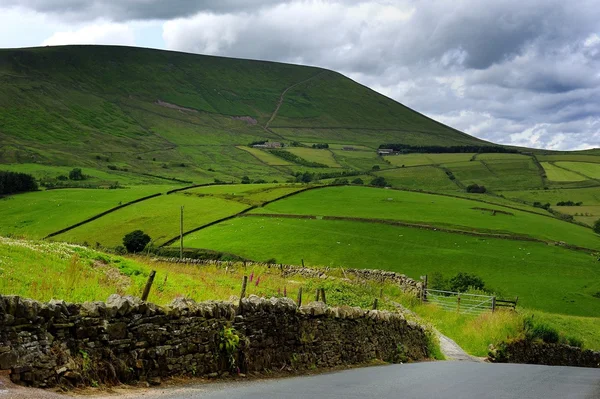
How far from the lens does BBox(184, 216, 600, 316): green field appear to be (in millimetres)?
75375

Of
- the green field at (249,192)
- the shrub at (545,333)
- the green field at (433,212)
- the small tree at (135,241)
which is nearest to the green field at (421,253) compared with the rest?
the small tree at (135,241)

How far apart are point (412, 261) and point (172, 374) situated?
237 ft

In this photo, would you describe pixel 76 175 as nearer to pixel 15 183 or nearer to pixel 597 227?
pixel 15 183

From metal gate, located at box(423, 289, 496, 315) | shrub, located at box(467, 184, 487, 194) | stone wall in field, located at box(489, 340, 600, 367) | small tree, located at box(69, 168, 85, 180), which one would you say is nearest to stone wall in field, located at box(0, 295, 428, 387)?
stone wall in field, located at box(489, 340, 600, 367)

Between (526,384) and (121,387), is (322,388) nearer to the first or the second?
(121,387)

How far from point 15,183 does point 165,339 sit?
405 ft

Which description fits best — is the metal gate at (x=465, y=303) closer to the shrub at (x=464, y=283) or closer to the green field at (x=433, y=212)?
the shrub at (x=464, y=283)

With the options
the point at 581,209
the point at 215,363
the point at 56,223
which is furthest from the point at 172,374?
the point at 581,209

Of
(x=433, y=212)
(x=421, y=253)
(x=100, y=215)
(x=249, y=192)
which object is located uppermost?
(x=249, y=192)

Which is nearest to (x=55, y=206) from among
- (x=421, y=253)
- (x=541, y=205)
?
(x=421, y=253)

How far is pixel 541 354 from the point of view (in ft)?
120

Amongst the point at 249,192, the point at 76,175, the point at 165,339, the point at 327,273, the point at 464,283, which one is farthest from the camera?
the point at 76,175

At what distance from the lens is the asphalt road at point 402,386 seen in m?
13.6

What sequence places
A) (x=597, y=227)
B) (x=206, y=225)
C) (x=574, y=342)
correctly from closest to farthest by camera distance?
(x=574, y=342) < (x=206, y=225) < (x=597, y=227)
